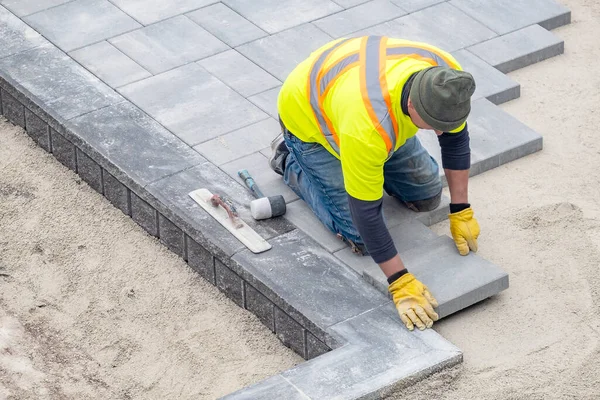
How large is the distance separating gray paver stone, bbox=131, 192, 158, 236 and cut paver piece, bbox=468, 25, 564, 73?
2624mm

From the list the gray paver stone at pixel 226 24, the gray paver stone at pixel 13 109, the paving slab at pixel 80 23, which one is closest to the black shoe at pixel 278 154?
the gray paver stone at pixel 226 24

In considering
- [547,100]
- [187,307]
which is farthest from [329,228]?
[547,100]

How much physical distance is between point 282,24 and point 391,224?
7.91 ft

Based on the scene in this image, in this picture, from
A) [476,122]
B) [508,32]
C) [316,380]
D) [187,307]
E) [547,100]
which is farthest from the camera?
[508,32]

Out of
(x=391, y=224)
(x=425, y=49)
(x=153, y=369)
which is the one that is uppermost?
(x=425, y=49)

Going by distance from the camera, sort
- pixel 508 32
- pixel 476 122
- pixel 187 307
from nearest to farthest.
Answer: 1. pixel 187 307
2. pixel 476 122
3. pixel 508 32

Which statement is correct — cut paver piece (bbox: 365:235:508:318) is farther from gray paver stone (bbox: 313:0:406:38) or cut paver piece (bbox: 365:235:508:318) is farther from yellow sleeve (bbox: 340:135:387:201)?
gray paver stone (bbox: 313:0:406:38)

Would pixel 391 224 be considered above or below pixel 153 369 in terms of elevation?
above

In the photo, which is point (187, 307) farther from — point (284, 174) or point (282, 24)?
point (282, 24)

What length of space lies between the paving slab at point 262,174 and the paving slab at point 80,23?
1.82 metres

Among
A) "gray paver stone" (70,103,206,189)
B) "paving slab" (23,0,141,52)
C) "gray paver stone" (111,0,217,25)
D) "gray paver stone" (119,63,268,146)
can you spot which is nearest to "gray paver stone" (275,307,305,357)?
"gray paver stone" (70,103,206,189)

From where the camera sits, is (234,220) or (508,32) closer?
(234,220)

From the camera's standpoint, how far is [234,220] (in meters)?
6.27

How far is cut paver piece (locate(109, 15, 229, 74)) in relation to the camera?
7.81m
